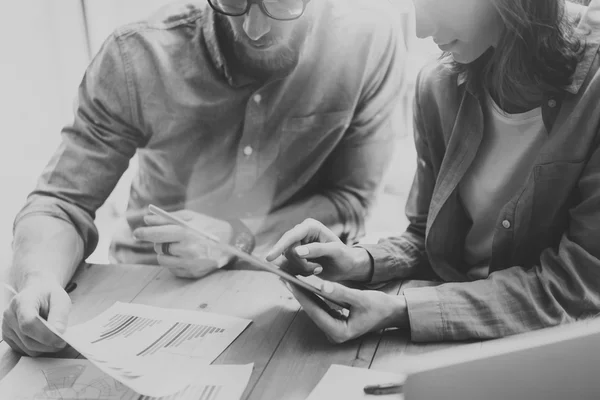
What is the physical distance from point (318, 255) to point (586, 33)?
2.00ft

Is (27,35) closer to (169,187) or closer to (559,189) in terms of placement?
(169,187)

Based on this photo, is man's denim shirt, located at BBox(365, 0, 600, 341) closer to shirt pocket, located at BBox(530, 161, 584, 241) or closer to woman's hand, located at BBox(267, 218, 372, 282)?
shirt pocket, located at BBox(530, 161, 584, 241)

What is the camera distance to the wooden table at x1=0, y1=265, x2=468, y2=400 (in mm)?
1082

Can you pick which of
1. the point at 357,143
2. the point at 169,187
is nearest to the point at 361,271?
the point at 357,143

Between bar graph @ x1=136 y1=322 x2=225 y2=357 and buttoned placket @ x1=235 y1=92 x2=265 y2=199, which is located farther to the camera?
buttoned placket @ x1=235 y1=92 x2=265 y2=199

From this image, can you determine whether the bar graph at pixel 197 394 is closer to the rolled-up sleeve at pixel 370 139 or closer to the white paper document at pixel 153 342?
the white paper document at pixel 153 342

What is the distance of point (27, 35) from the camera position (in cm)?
165

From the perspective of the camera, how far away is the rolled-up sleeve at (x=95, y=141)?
4.92ft

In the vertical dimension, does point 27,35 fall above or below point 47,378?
above

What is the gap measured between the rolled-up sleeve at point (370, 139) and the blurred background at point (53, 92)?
0.02 m

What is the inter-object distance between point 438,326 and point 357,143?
56cm

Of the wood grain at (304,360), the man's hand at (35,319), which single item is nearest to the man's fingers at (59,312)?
the man's hand at (35,319)

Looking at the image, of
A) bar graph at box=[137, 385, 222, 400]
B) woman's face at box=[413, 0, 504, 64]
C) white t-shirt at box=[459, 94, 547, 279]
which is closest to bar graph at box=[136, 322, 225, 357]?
bar graph at box=[137, 385, 222, 400]

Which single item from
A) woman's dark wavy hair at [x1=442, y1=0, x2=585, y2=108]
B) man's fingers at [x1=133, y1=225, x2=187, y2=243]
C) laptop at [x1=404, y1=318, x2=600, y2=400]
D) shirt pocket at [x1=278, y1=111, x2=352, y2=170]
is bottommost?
man's fingers at [x1=133, y1=225, x2=187, y2=243]
